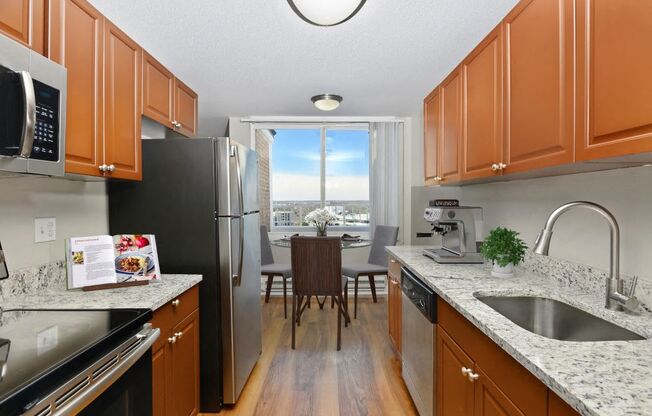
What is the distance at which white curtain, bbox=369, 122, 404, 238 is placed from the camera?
483 cm

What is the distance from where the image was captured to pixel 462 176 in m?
2.17

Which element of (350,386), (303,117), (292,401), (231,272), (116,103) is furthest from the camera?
(303,117)

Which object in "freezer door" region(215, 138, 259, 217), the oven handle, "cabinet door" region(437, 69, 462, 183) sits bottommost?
the oven handle

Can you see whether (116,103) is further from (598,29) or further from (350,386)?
(350,386)

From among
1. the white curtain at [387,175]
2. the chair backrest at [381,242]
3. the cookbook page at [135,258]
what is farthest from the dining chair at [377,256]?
the cookbook page at [135,258]

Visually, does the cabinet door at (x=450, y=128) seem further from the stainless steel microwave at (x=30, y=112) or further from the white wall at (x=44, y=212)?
the white wall at (x=44, y=212)

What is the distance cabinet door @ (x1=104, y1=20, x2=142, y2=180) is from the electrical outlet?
1.23 ft

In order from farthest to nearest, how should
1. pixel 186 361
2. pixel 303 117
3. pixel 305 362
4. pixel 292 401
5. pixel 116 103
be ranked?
pixel 303 117, pixel 305 362, pixel 292 401, pixel 186 361, pixel 116 103

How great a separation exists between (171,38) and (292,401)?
2.53 meters

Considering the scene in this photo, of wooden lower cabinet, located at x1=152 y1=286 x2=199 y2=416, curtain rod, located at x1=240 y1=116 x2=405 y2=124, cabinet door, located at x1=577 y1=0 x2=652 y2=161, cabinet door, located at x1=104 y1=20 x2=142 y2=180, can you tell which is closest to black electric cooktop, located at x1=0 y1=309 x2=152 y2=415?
wooden lower cabinet, located at x1=152 y1=286 x2=199 y2=416

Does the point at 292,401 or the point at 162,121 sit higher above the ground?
the point at 162,121

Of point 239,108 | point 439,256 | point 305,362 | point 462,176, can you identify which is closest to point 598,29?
point 462,176

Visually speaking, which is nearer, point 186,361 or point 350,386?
point 186,361

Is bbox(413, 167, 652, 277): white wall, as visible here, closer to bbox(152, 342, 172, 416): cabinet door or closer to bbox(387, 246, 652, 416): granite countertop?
bbox(387, 246, 652, 416): granite countertop
